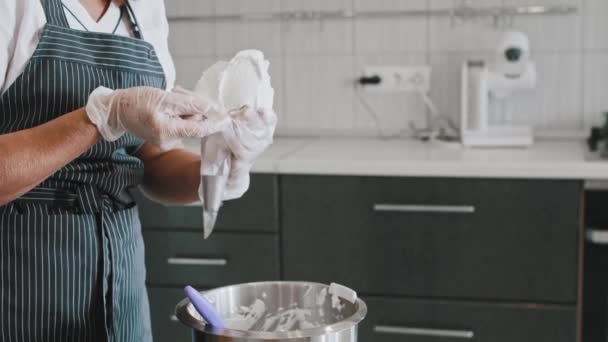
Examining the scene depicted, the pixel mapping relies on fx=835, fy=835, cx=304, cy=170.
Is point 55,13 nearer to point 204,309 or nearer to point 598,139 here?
point 204,309

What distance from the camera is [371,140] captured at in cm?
266

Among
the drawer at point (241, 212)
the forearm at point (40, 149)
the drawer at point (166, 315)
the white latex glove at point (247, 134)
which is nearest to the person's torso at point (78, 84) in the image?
the forearm at point (40, 149)

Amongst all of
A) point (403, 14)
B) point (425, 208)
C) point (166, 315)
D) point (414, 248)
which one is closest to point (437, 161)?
point (425, 208)

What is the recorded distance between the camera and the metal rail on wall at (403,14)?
254cm

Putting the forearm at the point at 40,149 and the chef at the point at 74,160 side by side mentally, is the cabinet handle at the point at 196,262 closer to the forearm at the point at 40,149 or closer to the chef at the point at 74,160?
the chef at the point at 74,160

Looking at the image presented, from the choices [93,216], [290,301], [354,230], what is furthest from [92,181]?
[354,230]

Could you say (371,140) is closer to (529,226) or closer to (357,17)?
(357,17)

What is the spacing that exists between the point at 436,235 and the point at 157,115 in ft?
4.05

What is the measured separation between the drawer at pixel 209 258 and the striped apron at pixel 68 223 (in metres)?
0.91

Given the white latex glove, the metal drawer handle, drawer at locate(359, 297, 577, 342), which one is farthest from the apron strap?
drawer at locate(359, 297, 577, 342)

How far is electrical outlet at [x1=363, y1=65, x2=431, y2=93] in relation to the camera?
2635 mm

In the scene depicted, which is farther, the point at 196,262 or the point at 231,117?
the point at 196,262

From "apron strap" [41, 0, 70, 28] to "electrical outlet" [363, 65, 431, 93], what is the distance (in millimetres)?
1496

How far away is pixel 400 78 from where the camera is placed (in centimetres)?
265
